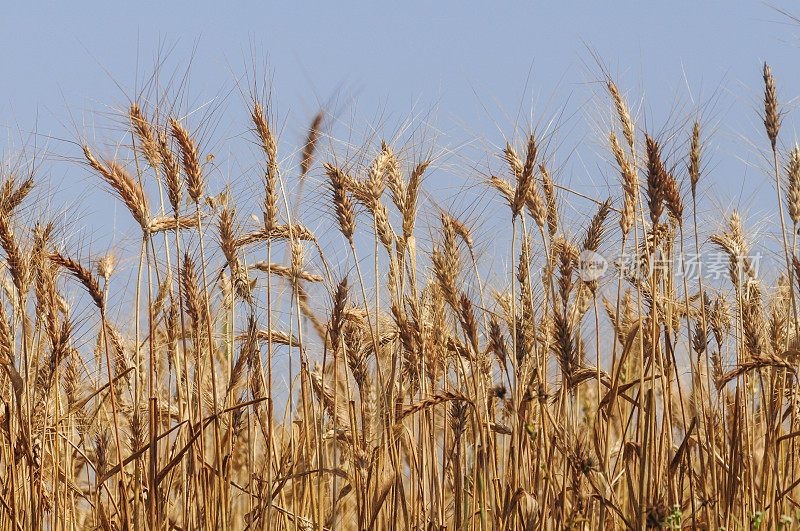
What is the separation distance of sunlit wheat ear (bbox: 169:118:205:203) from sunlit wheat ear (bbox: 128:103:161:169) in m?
0.09

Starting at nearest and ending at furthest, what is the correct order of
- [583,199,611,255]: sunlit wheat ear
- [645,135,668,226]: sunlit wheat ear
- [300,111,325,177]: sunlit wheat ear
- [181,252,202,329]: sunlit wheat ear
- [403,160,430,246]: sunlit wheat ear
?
1. [645,135,668,226]: sunlit wheat ear
2. [181,252,202,329]: sunlit wheat ear
3. [403,160,430,246]: sunlit wheat ear
4. [583,199,611,255]: sunlit wheat ear
5. [300,111,325,177]: sunlit wheat ear

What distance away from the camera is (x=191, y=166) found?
2.80m

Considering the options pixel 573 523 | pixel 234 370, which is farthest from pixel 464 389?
pixel 234 370

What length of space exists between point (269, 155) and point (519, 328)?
1107 millimetres

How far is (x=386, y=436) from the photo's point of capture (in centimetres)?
304

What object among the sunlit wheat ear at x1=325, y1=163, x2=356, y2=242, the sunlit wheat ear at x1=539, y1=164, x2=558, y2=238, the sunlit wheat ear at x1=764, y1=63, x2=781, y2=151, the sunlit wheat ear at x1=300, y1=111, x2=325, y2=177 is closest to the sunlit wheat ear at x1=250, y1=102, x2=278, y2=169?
the sunlit wheat ear at x1=325, y1=163, x2=356, y2=242

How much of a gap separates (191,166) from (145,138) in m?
0.27

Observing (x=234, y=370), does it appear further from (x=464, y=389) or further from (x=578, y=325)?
(x=578, y=325)

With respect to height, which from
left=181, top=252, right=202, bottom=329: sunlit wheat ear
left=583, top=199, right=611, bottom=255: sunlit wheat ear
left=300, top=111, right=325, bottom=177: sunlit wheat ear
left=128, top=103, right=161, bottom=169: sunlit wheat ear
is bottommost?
left=181, top=252, right=202, bottom=329: sunlit wheat ear

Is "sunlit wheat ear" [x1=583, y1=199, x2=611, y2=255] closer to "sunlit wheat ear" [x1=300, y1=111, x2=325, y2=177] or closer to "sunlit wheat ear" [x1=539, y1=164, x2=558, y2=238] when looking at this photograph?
"sunlit wheat ear" [x1=539, y1=164, x2=558, y2=238]

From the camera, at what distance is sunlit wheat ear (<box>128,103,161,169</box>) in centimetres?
288

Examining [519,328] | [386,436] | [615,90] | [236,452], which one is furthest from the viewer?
[236,452]

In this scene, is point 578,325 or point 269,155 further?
A: point 578,325

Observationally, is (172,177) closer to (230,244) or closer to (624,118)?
(230,244)
